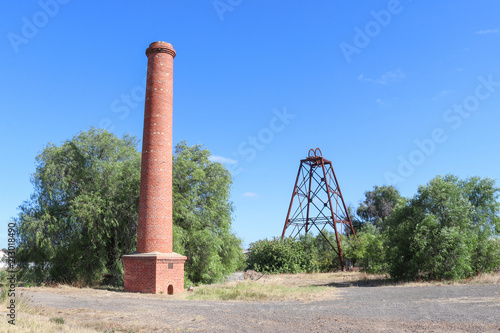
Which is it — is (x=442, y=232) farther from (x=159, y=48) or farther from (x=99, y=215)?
(x=99, y=215)

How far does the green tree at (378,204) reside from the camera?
2218 inches

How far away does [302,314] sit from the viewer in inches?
418

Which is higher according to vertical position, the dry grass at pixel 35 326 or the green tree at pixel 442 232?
the green tree at pixel 442 232

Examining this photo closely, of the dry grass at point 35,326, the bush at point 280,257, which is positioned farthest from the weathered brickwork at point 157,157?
the bush at point 280,257

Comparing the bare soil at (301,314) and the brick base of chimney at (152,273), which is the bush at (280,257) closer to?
the brick base of chimney at (152,273)

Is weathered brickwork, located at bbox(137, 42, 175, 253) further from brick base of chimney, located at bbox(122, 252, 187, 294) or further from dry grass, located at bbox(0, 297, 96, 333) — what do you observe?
dry grass, located at bbox(0, 297, 96, 333)

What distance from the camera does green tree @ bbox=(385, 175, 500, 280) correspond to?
19453 millimetres

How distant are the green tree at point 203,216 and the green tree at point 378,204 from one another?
36.1 metres

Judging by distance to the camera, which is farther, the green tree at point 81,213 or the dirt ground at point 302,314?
the green tree at point 81,213

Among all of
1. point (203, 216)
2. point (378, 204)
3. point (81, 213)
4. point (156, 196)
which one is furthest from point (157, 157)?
point (378, 204)

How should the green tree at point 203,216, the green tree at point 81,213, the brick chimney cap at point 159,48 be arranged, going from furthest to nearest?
the green tree at point 203,216
the green tree at point 81,213
the brick chimney cap at point 159,48

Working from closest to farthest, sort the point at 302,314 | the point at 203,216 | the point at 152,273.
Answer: the point at 302,314
the point at 152,273
the point at 203,216

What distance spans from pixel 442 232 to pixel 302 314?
11.9 m

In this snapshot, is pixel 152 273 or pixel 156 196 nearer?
pixel 152 273
